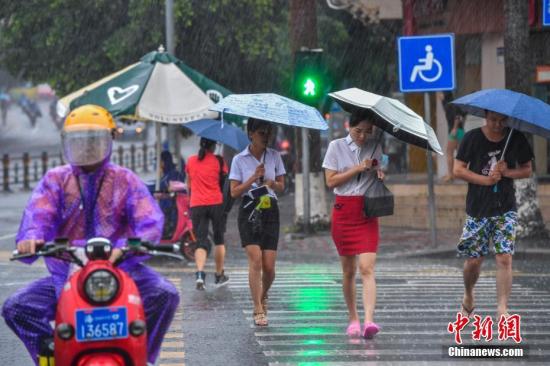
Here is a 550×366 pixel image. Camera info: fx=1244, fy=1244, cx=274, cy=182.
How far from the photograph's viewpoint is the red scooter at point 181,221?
16.5 meters

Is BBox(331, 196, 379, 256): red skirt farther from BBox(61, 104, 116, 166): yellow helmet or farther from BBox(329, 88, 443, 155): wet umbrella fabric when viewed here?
BBox(61, 104, 116, 166): yellow helmet

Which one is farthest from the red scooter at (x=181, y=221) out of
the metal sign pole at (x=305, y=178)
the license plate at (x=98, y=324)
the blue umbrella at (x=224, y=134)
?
the license plate at (x=98, y=324)

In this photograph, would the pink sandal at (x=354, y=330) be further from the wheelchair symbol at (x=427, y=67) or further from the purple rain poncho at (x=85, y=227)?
the wheelchair symbol at (x=427, y=67)

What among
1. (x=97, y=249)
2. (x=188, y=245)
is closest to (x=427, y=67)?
(x=188, y=245)

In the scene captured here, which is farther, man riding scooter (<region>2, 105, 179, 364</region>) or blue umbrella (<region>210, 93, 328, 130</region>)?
blue umbrella (<region>210, 93, 328, 130</region>)

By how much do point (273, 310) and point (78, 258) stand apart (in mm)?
5362

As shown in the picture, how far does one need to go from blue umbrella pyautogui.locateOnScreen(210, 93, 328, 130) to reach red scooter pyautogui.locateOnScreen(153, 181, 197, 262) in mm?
6339

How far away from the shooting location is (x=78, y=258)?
596 centimetres

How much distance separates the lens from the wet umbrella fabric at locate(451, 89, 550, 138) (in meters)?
9.28

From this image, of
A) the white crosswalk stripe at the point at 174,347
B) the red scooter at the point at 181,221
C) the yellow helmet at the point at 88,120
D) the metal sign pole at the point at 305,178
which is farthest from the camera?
the metal sign pole at the point at 305,178

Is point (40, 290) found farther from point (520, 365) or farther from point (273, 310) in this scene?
point (273, 310)

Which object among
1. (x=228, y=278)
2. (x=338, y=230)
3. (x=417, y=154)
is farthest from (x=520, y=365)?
(x=417, y=154)

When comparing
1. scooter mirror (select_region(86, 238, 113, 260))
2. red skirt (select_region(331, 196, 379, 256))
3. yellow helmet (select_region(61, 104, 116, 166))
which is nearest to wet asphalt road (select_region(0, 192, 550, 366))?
red skirt (select_region(331, 196, 379, 256))

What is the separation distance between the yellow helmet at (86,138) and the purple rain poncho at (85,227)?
0.11 meters
